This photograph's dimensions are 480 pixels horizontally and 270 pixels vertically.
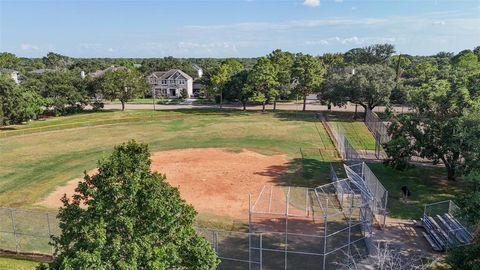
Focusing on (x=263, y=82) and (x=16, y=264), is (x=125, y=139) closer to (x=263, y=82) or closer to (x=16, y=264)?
(x=263, y=82)

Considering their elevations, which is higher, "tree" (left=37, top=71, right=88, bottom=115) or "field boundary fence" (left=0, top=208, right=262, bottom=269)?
"tree" (left=37, top=71, right=88, bottom=115)

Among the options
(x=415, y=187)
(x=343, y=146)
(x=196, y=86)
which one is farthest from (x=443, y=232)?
(x=196, y=86)

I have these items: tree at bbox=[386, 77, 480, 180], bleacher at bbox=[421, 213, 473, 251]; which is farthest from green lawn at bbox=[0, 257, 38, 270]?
tree at bbox=[386, 77, 480, 180]

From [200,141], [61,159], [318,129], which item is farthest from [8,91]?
[318,129]

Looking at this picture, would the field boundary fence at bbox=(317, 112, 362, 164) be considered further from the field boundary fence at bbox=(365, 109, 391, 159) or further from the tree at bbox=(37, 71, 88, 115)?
the tree at bbox=(37, 71, 88, 115)

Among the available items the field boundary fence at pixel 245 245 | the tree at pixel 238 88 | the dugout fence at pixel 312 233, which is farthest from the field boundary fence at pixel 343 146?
the tree at pixel 238 88

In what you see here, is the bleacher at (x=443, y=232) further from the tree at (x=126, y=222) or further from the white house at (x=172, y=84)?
the white house at (x=172, y=84)
